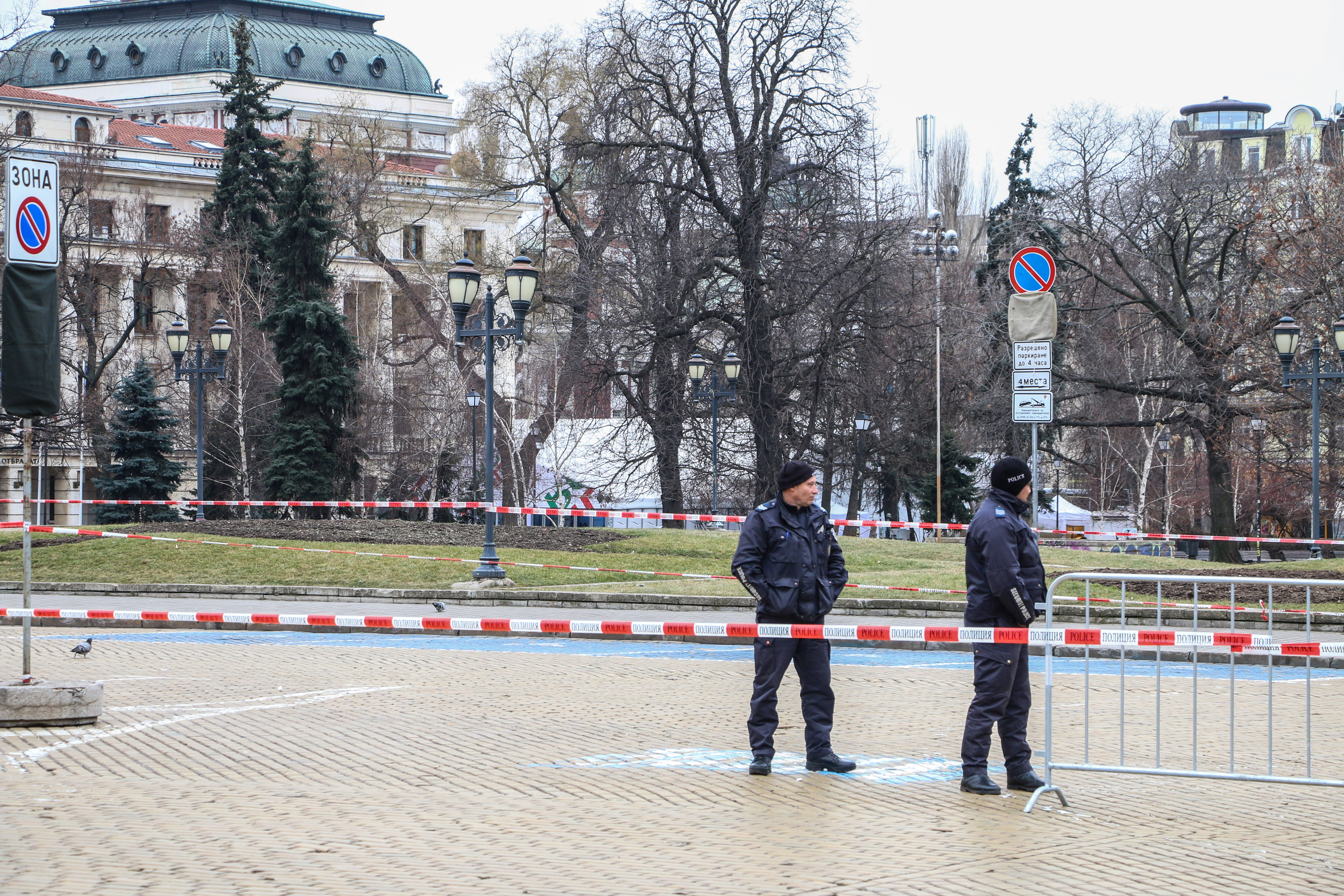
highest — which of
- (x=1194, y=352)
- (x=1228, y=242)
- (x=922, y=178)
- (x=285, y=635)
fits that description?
(x=922, y=178)

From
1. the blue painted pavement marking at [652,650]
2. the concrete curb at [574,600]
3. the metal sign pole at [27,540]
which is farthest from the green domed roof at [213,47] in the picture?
the metal sign pole at [27,540]

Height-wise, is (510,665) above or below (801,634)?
below

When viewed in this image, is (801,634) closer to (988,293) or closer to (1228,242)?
(1228,242)

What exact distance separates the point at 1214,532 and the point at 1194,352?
515 cm

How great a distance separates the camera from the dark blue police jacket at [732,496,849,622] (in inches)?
336

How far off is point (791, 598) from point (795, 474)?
27.3 inches

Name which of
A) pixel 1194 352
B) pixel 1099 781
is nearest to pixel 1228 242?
pixel 1194 352

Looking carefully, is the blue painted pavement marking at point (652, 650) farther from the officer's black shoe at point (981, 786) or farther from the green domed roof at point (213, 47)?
the green domed roof at point (213, 47)

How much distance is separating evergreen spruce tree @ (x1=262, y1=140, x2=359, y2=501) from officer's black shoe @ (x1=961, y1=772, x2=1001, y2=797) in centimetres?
3626

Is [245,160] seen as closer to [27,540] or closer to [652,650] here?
[652,650]

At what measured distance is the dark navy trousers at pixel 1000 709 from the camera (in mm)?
8086

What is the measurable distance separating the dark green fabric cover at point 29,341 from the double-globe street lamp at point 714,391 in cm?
2315

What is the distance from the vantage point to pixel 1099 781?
864cm

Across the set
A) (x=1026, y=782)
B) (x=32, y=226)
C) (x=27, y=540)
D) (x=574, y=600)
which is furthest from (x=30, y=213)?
(x=574, y=600)
